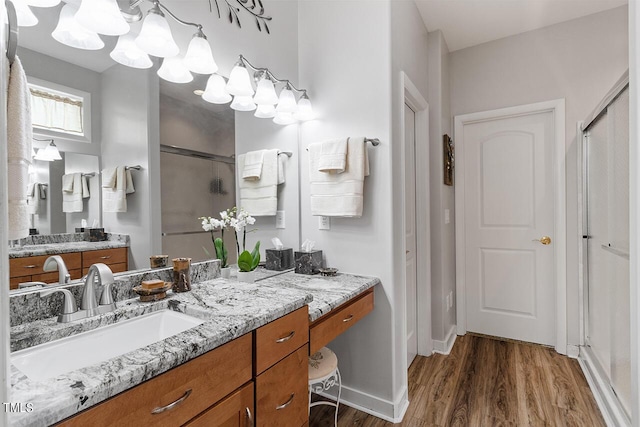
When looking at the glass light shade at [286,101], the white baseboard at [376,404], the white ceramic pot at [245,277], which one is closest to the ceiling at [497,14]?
the glass light shade at [286,101]

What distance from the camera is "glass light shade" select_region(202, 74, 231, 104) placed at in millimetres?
1656

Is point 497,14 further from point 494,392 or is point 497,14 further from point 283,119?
point 494,392

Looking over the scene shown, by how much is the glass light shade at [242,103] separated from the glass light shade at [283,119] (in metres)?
0.23

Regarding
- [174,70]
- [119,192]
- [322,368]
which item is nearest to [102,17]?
[174,70]

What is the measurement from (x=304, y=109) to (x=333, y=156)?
42cm

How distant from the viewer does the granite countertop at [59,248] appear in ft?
3.51

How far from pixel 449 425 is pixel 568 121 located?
2.50 meters

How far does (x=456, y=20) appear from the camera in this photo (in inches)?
104

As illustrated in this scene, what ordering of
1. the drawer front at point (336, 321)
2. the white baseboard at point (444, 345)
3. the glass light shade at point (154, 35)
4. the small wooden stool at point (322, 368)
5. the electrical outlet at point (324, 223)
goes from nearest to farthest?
the glass light shade at point (154, 35) < the drawer front at point (336, 321) < the small wooden stool at point (322, 368) < the electrical outlet at point (324, 223) < the white baseboard at point (444, 345)

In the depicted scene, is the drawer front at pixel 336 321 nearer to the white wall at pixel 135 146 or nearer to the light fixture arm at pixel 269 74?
the white wall at pixel 135 146

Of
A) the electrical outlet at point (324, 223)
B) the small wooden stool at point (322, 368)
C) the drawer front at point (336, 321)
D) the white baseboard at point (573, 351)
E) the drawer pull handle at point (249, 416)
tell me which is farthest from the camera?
the white baseboard at point (573, 351)

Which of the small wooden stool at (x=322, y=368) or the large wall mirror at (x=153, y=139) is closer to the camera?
the large wall mirror at (x=153, y=139)

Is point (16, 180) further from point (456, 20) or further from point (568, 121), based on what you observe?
point (568, 121)

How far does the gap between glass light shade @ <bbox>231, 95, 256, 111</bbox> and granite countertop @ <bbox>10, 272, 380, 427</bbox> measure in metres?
0.98
